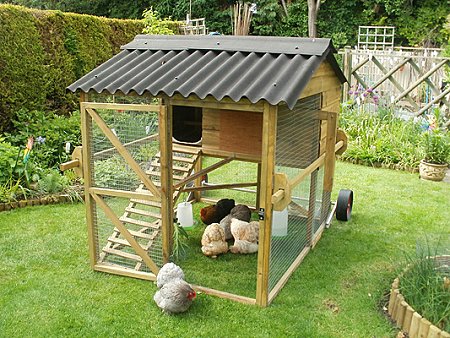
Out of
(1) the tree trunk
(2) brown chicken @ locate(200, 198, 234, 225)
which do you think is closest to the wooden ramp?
(2) brown chicken @ locate(200, 198, 234, 225)

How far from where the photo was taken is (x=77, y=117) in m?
8.19

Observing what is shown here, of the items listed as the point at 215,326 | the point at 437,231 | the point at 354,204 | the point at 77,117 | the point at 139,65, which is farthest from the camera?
the point at 77,117

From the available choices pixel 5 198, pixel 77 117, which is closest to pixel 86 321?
pixel 5 198

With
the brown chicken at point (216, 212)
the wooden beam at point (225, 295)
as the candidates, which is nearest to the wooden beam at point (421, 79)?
the brown chicken at point (216, 212)

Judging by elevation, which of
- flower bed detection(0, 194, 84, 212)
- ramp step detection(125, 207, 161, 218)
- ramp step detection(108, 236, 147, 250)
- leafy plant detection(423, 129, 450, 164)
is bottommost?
flower bed detection(0, 194, 84, 212)

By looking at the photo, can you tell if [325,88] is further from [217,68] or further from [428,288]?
[428,288]

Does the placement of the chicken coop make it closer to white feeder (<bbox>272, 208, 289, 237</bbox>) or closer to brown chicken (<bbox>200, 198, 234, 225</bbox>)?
white feeder (<bbox>272, 208, 289, 237</bbox>)

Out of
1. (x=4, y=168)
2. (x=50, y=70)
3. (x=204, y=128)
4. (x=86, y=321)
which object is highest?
(x=50, y=70)

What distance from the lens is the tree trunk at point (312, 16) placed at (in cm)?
2144

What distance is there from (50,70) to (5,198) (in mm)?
2997

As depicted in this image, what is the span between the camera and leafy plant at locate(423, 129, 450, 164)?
7.61m

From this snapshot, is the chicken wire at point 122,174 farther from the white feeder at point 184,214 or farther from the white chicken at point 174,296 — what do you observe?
the white feeder at point 184,214

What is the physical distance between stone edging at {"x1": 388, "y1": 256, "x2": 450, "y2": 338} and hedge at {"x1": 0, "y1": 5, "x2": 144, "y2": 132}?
243 inches

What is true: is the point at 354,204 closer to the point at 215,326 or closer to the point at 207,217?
the point at 207,217
